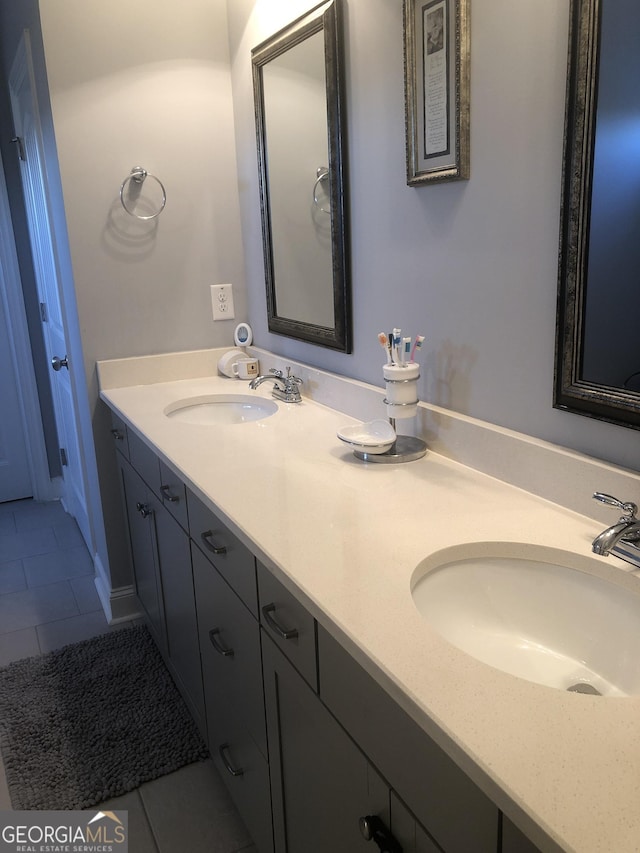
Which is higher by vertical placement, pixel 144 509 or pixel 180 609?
pixel 144 509

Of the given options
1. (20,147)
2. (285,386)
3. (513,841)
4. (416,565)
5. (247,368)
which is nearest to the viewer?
(513,841)

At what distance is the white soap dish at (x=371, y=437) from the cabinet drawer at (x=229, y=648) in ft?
1.33

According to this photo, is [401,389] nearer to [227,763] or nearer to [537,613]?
[537,613]

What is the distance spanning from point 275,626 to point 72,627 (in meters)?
1.64

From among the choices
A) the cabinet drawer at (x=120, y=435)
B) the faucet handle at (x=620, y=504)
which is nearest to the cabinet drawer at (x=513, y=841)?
the faucet handle at (x=620, y=504)

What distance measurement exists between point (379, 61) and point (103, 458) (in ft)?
5.06

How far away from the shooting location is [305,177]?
77.1 inches

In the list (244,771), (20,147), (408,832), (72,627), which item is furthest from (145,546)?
(20,147)

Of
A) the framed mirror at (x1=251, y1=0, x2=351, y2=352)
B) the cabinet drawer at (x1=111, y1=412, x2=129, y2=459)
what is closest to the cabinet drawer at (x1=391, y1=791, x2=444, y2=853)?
the framed mirror at (x1=251, y1=0, x2=351, y2=352)

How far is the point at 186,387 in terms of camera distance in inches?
91.3

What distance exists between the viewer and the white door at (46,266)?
8.01 ft

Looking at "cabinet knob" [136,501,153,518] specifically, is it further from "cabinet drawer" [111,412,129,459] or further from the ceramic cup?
the ceramic cup

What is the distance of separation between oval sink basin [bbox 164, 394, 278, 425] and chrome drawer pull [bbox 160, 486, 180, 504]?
43 cm

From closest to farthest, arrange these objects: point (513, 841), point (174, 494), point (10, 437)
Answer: point (513, 841)
point (174, 494)
point (10, 437)
